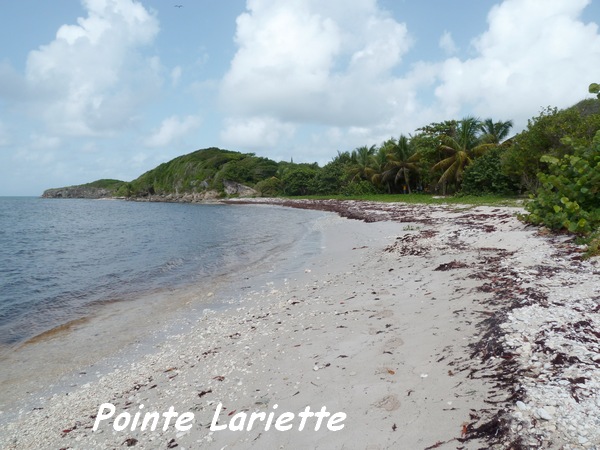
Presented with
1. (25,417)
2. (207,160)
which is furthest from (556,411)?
(207,160)

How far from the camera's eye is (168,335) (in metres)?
8.53

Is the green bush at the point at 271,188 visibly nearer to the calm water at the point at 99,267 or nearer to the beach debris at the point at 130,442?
the calm water at the point at 99,267

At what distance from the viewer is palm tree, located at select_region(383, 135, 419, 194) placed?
53.9 metres

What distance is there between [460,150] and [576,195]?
1480 inches

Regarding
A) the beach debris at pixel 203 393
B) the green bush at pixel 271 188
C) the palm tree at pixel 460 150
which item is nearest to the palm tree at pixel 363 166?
the palm tree at pixel 460 150

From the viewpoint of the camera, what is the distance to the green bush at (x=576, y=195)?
9656 millimetres

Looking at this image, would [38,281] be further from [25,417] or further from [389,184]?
[389,184]

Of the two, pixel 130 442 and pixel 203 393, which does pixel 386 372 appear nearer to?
pixel 203 393

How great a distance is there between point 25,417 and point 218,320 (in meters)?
4.02

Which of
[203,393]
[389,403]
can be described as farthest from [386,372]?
[203,393]

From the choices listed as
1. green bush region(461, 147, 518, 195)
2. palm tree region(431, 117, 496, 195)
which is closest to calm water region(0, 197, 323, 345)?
green bush region(461, 147, 518, 195)

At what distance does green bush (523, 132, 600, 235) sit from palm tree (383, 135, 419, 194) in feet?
140

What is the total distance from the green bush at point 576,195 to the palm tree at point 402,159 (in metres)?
42.7

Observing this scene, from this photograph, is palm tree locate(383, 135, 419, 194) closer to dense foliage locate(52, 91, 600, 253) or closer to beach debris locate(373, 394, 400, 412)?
dense foliage locate(52, 91, 600, 253)
